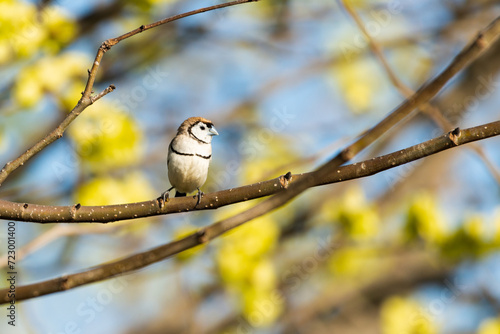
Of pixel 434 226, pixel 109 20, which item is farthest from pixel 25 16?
pixel 434 226

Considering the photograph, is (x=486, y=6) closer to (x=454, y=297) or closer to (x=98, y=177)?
(x=454, y=297)

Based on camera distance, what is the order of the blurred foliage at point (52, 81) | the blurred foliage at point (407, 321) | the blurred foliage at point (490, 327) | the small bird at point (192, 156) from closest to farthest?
the small bird at point (192, 156), the blurred foliage at point (52, 81), the blurred foliage at point (490, 327), the blurred foliage at point (407, 321)

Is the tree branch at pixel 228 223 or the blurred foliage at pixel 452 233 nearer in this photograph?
the tree branch at pixel 228 223

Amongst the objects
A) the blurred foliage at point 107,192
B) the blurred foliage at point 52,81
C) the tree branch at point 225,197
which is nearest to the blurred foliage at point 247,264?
the blurred foliage at point 107,192

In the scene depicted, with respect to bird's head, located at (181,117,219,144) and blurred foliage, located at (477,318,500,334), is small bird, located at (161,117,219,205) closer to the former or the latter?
bird's head, located at (181,117,219,144)

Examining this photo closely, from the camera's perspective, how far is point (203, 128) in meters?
2.48

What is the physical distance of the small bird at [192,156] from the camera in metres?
2.46

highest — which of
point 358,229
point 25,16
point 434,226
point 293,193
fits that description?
point 25,16

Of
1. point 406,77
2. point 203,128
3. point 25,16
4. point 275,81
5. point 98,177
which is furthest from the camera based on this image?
point 406,77

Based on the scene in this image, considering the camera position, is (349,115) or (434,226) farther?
(349,115)

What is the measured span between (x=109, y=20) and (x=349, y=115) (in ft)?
9.85

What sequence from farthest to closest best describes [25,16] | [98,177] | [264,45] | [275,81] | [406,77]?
[406,77]
[275,81]
[264,45]
[98,177]
[25,16]

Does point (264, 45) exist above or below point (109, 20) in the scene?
above

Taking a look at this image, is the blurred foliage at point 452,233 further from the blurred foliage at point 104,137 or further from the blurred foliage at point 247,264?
the blurred foliage at point 104,137
